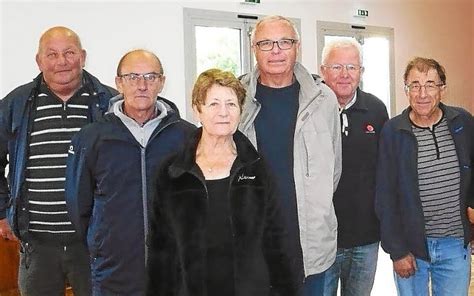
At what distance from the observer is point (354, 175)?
2449 millimetres

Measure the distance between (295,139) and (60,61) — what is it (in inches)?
47.3

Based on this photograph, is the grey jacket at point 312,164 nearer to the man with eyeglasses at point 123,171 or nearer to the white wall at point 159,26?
the man with eyeglasses at point 123,171

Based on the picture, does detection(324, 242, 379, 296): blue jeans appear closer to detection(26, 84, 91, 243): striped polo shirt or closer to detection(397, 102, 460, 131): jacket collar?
detection(397, 102, 460, 131): jacket collar

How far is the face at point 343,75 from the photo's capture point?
8.31ft

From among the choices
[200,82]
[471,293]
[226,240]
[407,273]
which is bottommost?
[471,293]

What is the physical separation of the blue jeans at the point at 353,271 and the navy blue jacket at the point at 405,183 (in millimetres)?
167

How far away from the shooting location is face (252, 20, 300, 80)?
7.04 feet

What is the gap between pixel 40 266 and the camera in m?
2.53

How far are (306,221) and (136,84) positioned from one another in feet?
2.86

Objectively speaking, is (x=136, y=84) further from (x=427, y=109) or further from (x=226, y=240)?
(x=427, y=109)

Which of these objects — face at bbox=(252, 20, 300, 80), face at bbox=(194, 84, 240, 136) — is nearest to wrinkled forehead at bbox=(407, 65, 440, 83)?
face at bbox=(252, 20, 300, 80)

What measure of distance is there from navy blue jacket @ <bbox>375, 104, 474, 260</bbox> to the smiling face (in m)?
1.46

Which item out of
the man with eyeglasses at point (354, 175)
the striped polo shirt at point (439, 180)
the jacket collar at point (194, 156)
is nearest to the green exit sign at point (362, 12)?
the man with eyeglasses at point (354, 175)

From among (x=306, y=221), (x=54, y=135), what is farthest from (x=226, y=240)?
(x=54, y=135)
